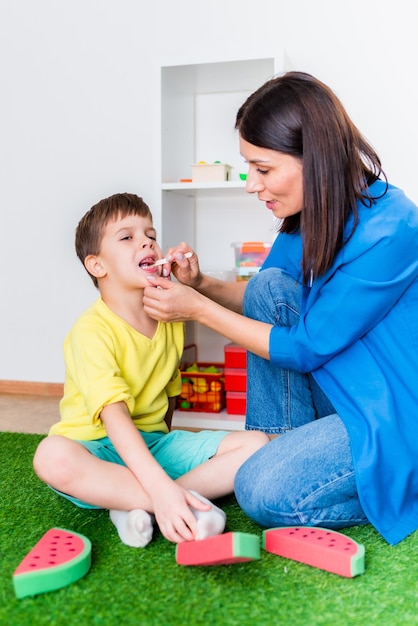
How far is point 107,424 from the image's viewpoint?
106 cm

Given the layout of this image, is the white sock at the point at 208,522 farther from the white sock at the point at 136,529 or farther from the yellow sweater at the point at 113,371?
the yellow sweater at the point at 113,371

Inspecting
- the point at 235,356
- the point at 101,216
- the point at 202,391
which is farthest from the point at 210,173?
the point at 101,216

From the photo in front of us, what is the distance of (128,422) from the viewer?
1.05 m

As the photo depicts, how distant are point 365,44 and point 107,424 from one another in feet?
5.03

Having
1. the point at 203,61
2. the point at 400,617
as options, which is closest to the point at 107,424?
the point at 400,617

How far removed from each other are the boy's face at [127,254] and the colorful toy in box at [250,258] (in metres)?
0.69

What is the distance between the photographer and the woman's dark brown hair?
105cm

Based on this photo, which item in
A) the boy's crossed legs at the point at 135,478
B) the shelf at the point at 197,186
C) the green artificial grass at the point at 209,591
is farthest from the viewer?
the shelf at the point at 197,186

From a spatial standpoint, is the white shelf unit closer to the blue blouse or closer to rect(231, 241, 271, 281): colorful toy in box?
rect(231, 241, 271, 281): colorful toy in box

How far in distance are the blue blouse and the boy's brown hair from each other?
37cm

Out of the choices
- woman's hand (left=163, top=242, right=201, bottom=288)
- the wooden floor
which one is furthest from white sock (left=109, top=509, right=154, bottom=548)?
the wooden floor

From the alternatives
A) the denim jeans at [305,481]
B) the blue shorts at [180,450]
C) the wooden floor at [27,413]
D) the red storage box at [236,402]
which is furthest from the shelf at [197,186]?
the denim jeans at [305,481]

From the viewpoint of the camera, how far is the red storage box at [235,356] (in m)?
1.92

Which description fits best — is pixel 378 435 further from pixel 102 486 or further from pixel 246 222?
pixel 246 222
